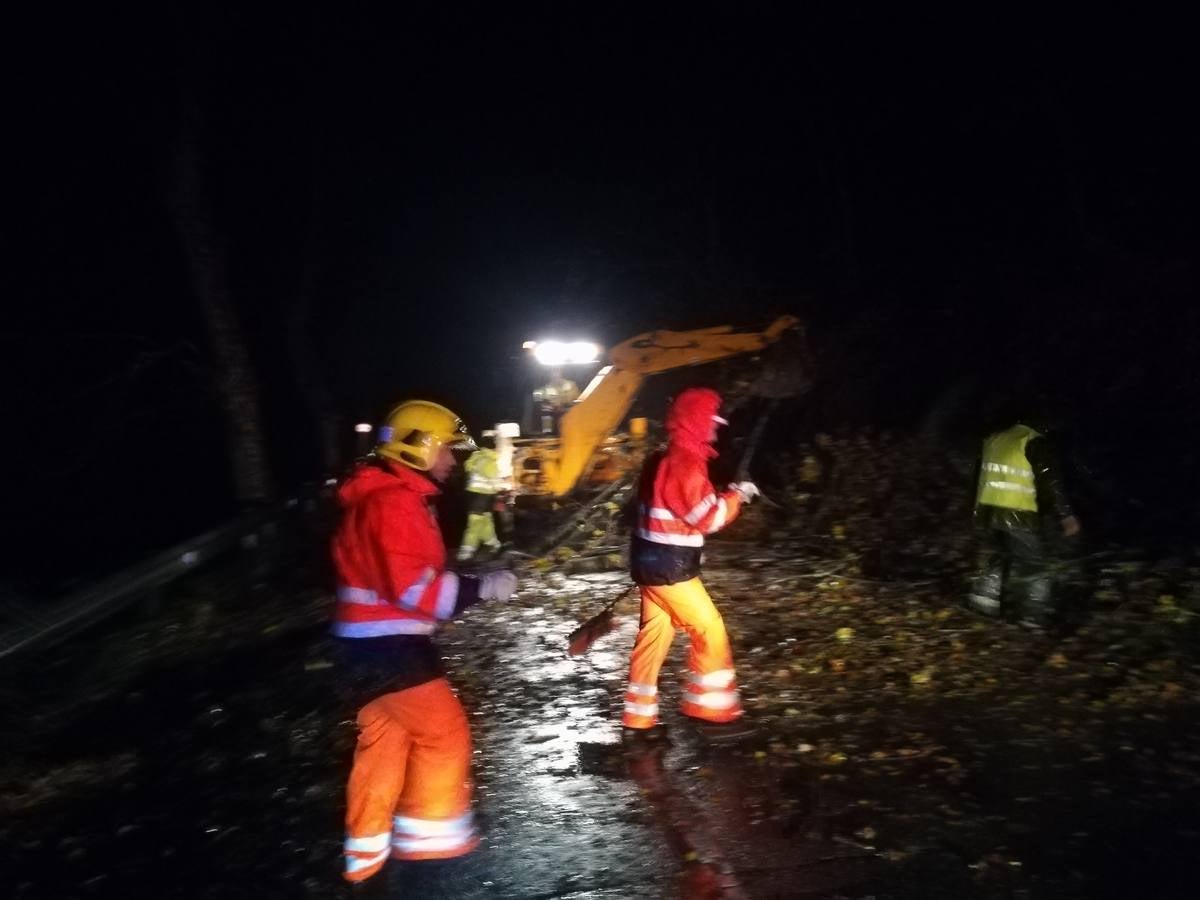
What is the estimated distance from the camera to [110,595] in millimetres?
9445

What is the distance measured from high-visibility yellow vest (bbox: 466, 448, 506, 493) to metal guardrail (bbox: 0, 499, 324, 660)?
10.9 ft

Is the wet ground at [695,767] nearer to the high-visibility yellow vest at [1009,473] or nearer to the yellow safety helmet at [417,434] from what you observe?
the high-visibility yellow vest at [1009,473]

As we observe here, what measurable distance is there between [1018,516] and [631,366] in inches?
231

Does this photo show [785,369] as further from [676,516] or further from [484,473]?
[676,516]

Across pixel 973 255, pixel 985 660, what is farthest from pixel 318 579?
pixel 973 255

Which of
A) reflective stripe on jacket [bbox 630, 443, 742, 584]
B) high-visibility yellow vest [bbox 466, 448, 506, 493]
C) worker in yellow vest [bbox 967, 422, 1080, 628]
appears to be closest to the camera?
reflective stripe on jacket [bbox 630, 443, 742, 584]

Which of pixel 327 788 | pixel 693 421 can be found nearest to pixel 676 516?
pixel 693 421

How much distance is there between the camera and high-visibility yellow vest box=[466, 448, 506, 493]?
12.1m

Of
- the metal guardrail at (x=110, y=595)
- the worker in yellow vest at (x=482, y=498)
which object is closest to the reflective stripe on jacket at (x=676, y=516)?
the metal guardrail at (x=110, y=595)

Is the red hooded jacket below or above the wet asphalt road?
above

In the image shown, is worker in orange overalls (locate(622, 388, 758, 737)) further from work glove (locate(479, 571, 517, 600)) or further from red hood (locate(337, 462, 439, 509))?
red hood (locate(337, 462, 439, 509))

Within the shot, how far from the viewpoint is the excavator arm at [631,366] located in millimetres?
12547

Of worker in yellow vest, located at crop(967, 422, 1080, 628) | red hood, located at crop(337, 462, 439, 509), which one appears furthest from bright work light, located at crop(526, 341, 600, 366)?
red hood, located at crop(337, 462, 439, 509)

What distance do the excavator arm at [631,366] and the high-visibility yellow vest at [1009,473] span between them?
483 centimetres
